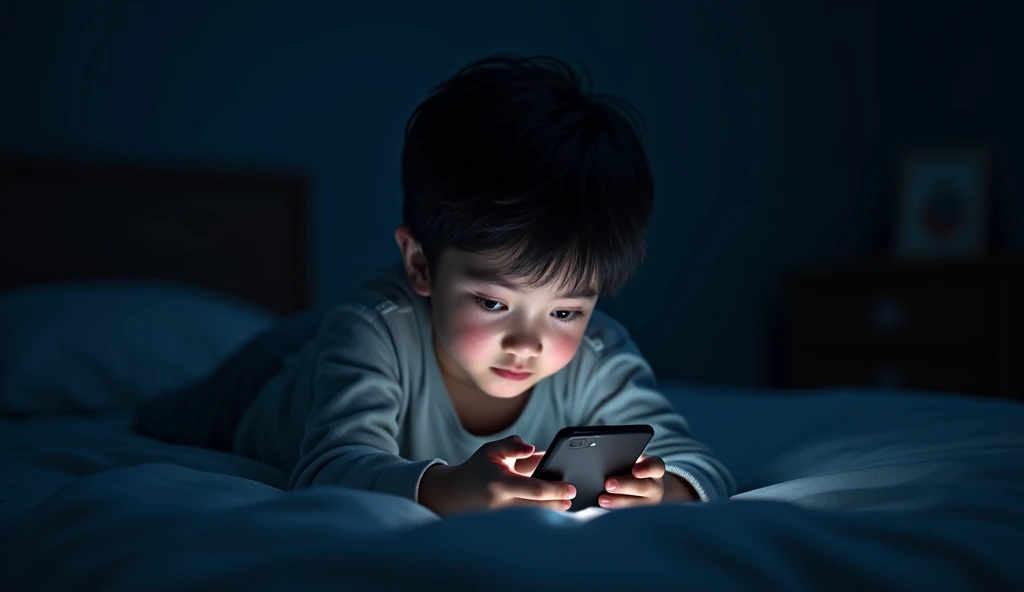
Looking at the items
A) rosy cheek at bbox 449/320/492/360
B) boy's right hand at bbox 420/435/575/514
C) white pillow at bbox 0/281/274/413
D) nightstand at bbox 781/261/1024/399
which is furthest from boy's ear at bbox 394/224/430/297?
nightstand at bbox 781/261/1024/399

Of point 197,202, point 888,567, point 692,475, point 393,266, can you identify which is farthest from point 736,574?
point 197,202

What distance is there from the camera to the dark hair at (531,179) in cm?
94

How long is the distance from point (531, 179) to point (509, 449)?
0.30m

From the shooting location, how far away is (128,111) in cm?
224

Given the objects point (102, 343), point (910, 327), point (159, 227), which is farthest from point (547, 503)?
point (910, 327)

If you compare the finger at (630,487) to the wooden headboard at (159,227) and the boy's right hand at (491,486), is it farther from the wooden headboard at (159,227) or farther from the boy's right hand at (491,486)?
the wooden headboard at (159,227)

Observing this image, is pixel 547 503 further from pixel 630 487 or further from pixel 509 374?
pixel 509 374

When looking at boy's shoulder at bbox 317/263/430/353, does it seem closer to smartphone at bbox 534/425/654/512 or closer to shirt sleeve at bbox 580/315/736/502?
shirt sleeve at bbox 580/315/736/502

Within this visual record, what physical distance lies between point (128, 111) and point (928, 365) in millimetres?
2312

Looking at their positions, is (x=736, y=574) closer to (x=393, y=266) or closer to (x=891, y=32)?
(x=393, y=266)

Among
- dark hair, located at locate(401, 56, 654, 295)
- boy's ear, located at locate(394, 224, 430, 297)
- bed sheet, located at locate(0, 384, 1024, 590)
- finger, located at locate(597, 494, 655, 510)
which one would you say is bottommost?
finger, located at locate(597, 494, 655, 510)

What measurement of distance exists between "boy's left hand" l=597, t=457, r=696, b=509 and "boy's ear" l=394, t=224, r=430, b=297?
14.0 inches

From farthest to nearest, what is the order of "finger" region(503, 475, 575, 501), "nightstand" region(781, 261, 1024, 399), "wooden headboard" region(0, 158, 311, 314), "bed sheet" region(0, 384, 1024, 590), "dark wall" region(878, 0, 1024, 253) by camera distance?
"dark wall" region(878, 0, 1024, 253) → "nightstand" region(781, 261, 1024, 399) → "wooden headboard" region(0, 158, 311, 314) → "finger" region(503, 475, 575, 501) → "bed sheet" region(0, 384, 1024, 590)

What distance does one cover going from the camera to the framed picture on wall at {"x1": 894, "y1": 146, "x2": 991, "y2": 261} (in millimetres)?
2822
